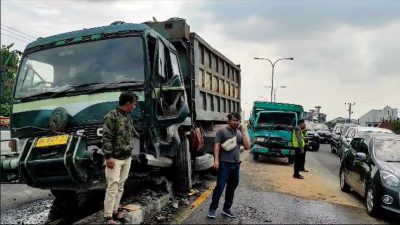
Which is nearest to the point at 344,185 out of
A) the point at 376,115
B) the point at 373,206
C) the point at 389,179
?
the point at 373,206

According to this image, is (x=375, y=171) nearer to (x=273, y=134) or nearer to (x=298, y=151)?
(x=298, y=151)

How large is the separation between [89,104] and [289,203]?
428 centimetres

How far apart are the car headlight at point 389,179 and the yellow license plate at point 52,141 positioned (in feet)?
16.9

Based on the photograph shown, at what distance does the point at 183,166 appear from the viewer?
7.98m

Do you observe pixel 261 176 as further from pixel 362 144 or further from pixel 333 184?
pixel 362 144

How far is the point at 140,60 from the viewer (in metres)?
6.60

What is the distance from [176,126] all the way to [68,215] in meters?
2.32

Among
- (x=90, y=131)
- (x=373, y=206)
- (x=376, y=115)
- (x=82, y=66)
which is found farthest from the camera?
(x=376, y=115)

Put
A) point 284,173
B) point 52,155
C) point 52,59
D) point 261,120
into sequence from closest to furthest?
point 52,155
point 52,59
point 284,173
point 261,120

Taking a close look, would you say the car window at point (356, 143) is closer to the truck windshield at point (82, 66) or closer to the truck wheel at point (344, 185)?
the truck wheel at point (344, 185)

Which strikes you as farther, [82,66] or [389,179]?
[389,179]

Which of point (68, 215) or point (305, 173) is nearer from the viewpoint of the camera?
point (68, 215)

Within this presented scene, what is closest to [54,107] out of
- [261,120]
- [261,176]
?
[261,176]

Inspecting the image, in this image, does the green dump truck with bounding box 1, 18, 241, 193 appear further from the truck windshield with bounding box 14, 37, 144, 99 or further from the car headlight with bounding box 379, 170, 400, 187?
the car headlight with bounding box 379, 170, 400, 187
